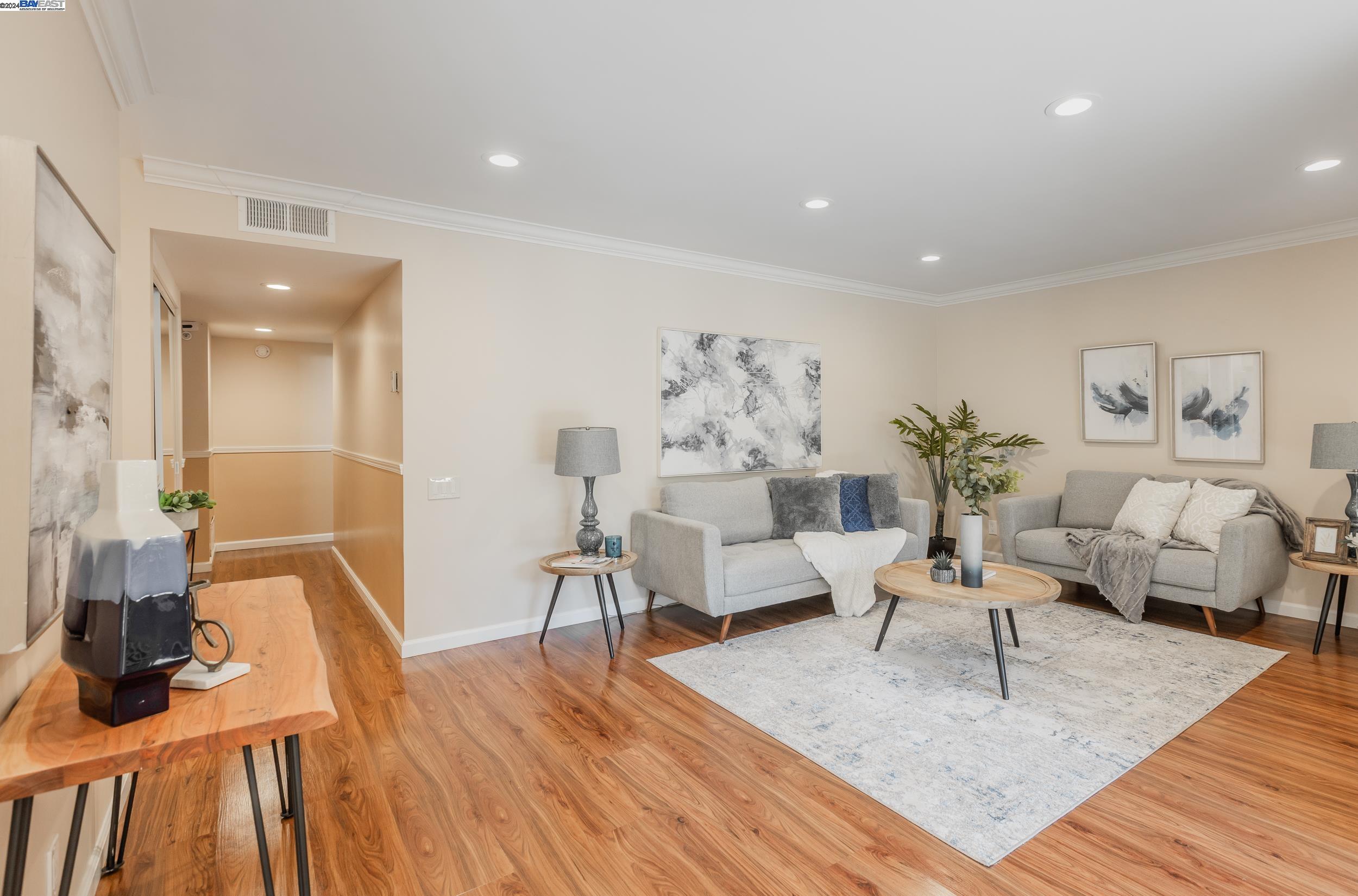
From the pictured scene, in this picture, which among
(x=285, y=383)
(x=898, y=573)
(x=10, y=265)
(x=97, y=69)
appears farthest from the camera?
(x=285, y=383)

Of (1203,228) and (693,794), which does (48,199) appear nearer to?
(693,794)

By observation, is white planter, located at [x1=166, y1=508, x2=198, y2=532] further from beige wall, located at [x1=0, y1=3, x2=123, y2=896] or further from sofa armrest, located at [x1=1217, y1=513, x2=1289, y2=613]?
sofa armrest, located at [x1=1217, y1=513, x2=1289, y2=613]

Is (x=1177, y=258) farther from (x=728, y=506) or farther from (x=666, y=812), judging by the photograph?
(x=666, y=812)

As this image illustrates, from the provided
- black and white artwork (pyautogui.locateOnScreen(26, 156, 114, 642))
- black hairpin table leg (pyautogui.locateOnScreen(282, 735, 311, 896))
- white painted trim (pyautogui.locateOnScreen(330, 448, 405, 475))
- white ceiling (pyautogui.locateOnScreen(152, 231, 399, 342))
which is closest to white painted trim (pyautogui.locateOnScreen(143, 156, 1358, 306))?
white ceiling (pyautogui.locateOnScreen(152, 231, 399, 342))

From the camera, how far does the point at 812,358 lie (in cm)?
547

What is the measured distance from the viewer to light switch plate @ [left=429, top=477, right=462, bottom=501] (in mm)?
3771

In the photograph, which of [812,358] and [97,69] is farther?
[812,358]

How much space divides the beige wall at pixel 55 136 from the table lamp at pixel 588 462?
2.00m

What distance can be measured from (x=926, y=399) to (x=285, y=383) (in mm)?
6685

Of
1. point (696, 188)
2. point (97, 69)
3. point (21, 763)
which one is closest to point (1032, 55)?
point (696, 188)

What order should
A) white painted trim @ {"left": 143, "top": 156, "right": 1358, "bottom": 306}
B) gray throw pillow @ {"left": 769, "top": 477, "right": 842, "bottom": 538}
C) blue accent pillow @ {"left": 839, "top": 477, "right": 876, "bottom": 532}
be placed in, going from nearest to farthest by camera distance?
white painted trim @ {"left": 143, "top": 156, "right": 1358, "bottom": 306} < gray throw pillow @ {"left": 769, "top": 477, "right": 842, "bottom": 538} < blue accent pillow @ {"left": 839, "top": 477, "right": 876, "bottom": 532}

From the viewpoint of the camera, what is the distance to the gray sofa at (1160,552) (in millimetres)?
3816

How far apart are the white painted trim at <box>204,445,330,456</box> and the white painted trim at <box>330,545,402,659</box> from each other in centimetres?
150

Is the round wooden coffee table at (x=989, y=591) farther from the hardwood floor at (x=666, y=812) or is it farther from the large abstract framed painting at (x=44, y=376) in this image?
the large abstract framed painting at (x=44, y=376)
